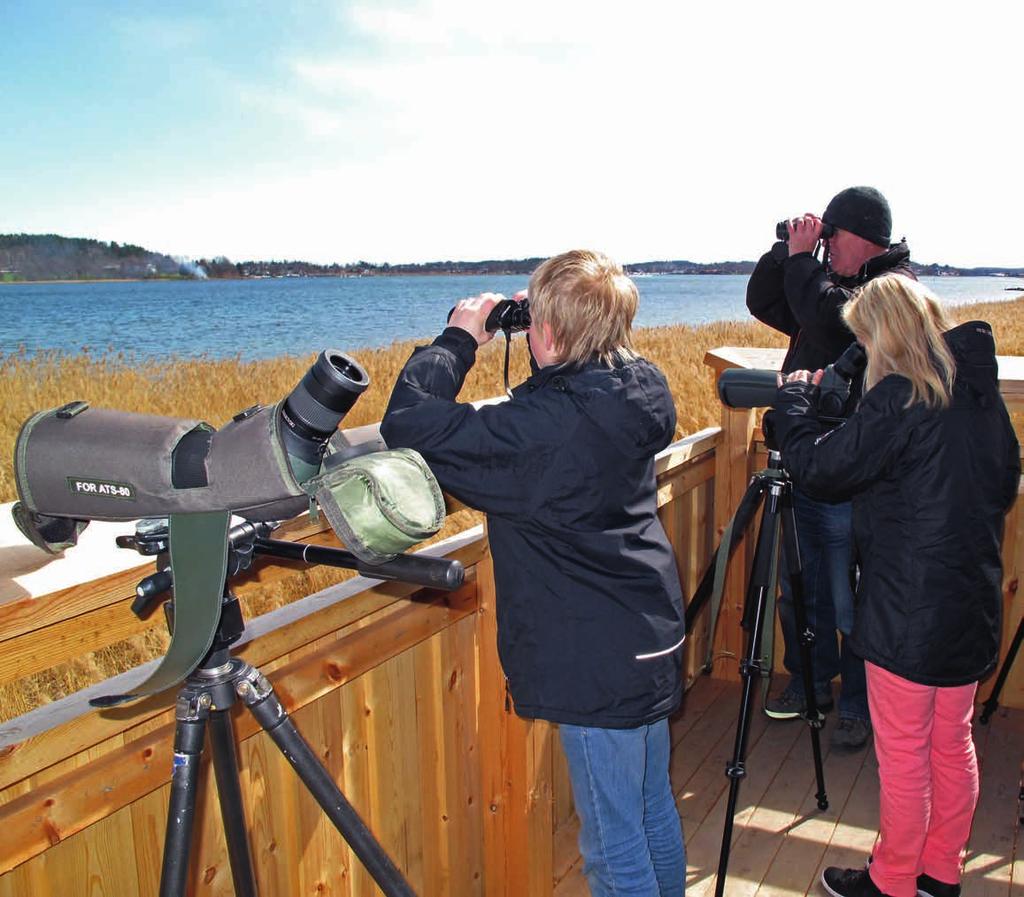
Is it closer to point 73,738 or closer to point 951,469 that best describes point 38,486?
point 73,738

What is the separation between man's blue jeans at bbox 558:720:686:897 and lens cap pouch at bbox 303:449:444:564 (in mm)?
780

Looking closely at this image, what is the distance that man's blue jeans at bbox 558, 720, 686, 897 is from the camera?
58.1 inches

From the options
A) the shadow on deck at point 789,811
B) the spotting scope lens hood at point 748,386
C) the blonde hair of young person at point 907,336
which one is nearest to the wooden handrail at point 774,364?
the spotting scope lens hood at point 748,386

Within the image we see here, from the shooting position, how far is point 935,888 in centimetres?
195

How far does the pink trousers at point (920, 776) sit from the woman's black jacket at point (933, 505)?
0.08 m

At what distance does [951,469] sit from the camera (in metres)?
1.69

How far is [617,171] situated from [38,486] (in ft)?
179

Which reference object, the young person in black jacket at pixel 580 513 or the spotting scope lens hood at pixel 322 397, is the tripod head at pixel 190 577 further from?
the young person in black jacket at pixel 580 513

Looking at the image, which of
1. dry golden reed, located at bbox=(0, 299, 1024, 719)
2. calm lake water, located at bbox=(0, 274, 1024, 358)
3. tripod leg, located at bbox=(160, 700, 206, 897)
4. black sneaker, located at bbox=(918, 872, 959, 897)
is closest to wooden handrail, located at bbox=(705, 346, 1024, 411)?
dry golden reed, located at bbox=(0, 299, 1024, 719)

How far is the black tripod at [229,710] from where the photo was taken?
2.88 ft

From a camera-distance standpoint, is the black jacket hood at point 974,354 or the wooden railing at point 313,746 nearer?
the wooden railing at point 313,746

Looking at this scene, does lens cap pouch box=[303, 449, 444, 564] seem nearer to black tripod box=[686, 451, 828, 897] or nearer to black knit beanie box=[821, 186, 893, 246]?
black tripod box=[686, 451, 828, 897]

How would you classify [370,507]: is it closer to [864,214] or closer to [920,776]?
[920,776]

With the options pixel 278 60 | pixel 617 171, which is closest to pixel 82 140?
pixel 278 60
